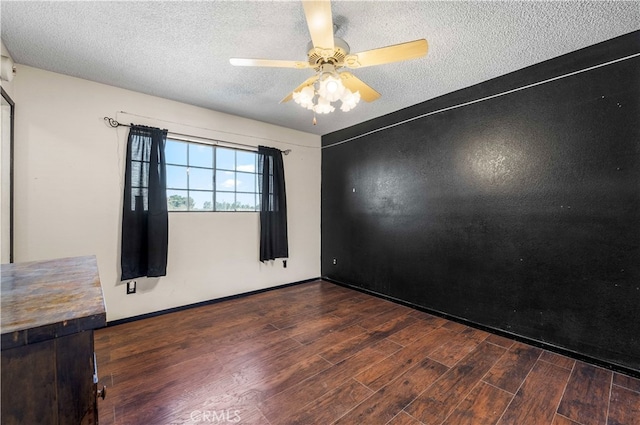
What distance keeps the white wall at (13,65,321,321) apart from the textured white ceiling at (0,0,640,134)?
0.29 meters

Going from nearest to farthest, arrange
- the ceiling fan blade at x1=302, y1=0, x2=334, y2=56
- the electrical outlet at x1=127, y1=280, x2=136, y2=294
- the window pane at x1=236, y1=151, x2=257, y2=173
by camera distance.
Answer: the ceiling fan blade at x1=302, y1=0, x2=334, y2=56 < the electrical outlet at x1=127, y1=280, x2=136, y2=294 < the window pane at x1=236, y1=151, x2=257, y2=173

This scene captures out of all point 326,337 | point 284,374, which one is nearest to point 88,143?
point 284,374

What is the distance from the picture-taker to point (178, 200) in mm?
3203

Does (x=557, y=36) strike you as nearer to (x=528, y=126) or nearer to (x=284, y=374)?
(x=528, y=126)

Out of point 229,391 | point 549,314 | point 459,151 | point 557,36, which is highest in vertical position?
point 557,36

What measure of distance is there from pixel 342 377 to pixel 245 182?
110 inches

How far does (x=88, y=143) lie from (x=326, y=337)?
3.06 meters

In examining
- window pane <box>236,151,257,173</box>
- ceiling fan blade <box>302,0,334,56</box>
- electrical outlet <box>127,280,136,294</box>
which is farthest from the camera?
window pane <box>236,151,257,173</box>

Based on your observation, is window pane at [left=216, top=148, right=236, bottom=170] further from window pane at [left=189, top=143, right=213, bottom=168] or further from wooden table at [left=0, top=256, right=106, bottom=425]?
wooden table at [left=0, top=256, right=106, bottom=425]

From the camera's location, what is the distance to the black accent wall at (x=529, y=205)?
1.95 meters

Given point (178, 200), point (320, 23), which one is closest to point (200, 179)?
point (178, 200)

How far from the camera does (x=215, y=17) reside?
5.78 ft


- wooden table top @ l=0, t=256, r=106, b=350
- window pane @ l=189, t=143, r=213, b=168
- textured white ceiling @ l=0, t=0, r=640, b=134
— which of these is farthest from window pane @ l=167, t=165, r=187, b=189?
wooden table top @ l=0, t=256, r=106, b=350

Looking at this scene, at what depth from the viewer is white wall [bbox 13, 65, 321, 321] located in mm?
2393
